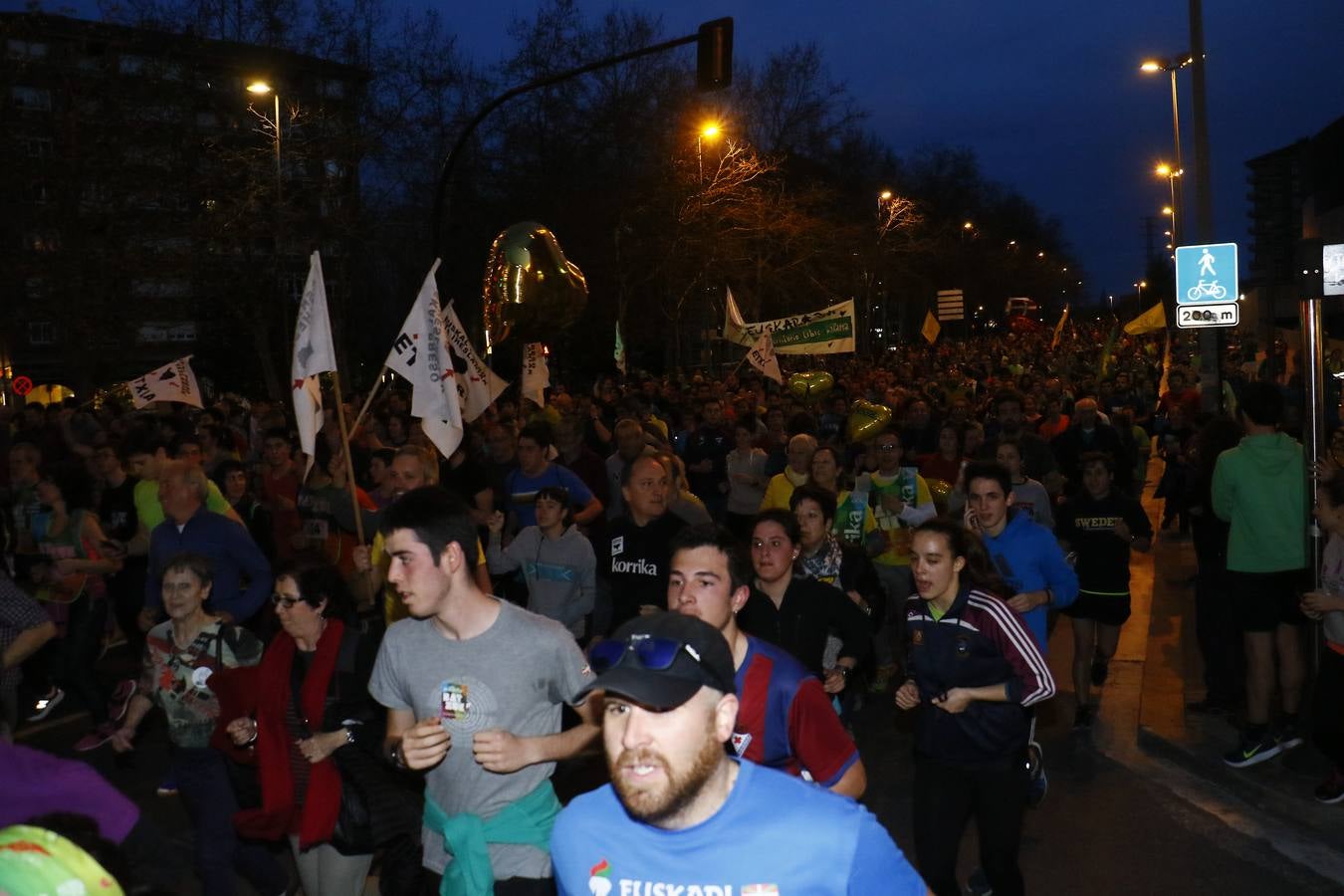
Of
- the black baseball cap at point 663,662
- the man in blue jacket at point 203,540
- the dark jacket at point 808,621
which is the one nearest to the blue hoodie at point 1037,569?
the dark jacket at point 808,621

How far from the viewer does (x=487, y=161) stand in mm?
34438

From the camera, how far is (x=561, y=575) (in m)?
7.13

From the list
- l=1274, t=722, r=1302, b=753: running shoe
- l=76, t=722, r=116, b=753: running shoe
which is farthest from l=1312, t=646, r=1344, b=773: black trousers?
l=76, t=722, r=116, b=753: running shoe

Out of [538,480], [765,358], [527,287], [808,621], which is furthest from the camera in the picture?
[765,358]

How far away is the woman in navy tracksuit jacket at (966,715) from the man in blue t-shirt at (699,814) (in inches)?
89.8

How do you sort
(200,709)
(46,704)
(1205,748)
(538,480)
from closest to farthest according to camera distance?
(200,709), (1205,748), (538,480), (46,704)

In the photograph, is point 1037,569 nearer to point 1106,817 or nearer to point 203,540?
point 1106,817

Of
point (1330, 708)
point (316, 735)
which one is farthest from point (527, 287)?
point (316, 735)

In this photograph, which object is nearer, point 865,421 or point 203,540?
point 203,540

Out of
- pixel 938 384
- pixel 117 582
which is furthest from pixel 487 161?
pixel 117 582

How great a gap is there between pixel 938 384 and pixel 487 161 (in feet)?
51.9

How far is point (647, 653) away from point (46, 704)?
8.29 m

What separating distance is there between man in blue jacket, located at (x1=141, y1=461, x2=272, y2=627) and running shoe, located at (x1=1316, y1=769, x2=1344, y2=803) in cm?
546

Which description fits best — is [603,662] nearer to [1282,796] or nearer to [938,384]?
[1282,796]
